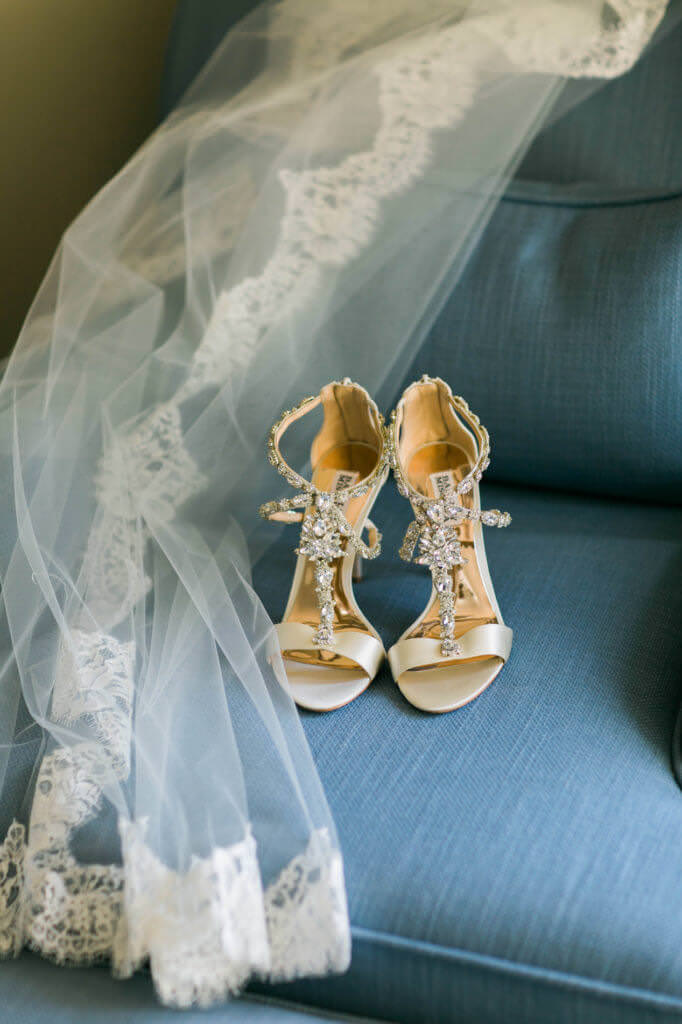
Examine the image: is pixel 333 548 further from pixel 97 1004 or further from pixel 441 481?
pixel 97 1004

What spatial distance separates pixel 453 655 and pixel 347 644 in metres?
0.10

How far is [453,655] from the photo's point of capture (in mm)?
917

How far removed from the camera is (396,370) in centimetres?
117

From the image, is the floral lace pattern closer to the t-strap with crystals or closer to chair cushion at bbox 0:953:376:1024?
chair cushion at bbox 0:953:376:1024

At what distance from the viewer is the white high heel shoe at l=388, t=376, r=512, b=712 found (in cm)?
92

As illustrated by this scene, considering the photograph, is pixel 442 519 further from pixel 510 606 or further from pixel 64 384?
pixel 64 384

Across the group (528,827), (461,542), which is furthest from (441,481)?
(528,827)

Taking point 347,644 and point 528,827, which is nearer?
point 528,827

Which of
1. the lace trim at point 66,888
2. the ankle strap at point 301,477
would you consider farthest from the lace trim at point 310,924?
the ankle strap at point 301,477

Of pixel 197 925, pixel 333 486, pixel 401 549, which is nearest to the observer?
pixel 197 925

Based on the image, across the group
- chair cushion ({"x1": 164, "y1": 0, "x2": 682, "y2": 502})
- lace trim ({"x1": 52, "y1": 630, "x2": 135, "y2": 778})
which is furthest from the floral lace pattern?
chair cushion ({"x1": 164, "y1": 0, "x2": 682, "y2": 502})

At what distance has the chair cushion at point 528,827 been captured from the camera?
2.33 ft

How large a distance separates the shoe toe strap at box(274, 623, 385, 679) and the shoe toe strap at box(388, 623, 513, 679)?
0.02m

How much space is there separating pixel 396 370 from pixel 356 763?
1.69ft
